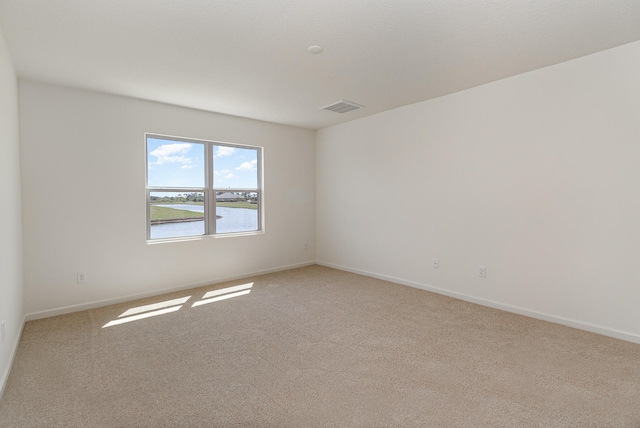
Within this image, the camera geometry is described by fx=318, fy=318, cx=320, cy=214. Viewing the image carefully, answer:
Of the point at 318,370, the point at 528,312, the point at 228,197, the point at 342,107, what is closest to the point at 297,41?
the point at 342,107

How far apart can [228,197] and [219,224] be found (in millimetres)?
438

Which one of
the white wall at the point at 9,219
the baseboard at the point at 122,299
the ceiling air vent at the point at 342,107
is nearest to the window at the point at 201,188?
the baseboard at the point at 122,299

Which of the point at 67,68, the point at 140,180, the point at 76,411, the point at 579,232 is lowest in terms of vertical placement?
the point at 76,411

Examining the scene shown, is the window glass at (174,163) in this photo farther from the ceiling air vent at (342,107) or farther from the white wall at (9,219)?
the ceiling air vent at (342,107)

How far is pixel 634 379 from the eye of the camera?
7.06 ft

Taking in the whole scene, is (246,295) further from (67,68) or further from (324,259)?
(67,68)

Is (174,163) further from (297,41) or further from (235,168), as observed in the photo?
(297,41)

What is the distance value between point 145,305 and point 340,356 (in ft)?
8.30

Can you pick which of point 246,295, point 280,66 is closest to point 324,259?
point 246,295

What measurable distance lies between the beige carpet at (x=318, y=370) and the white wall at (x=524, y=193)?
1.28 feet

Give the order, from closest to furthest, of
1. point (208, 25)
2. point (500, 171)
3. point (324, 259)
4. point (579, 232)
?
point (208, 25), point (579, 232), point (500, 171), point (324, 259)

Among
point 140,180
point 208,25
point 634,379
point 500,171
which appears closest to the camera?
point 634,379

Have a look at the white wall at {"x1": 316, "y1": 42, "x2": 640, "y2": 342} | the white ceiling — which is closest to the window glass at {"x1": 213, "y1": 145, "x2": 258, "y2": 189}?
the white ceiling

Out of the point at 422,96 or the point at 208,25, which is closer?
the point at 208,25
